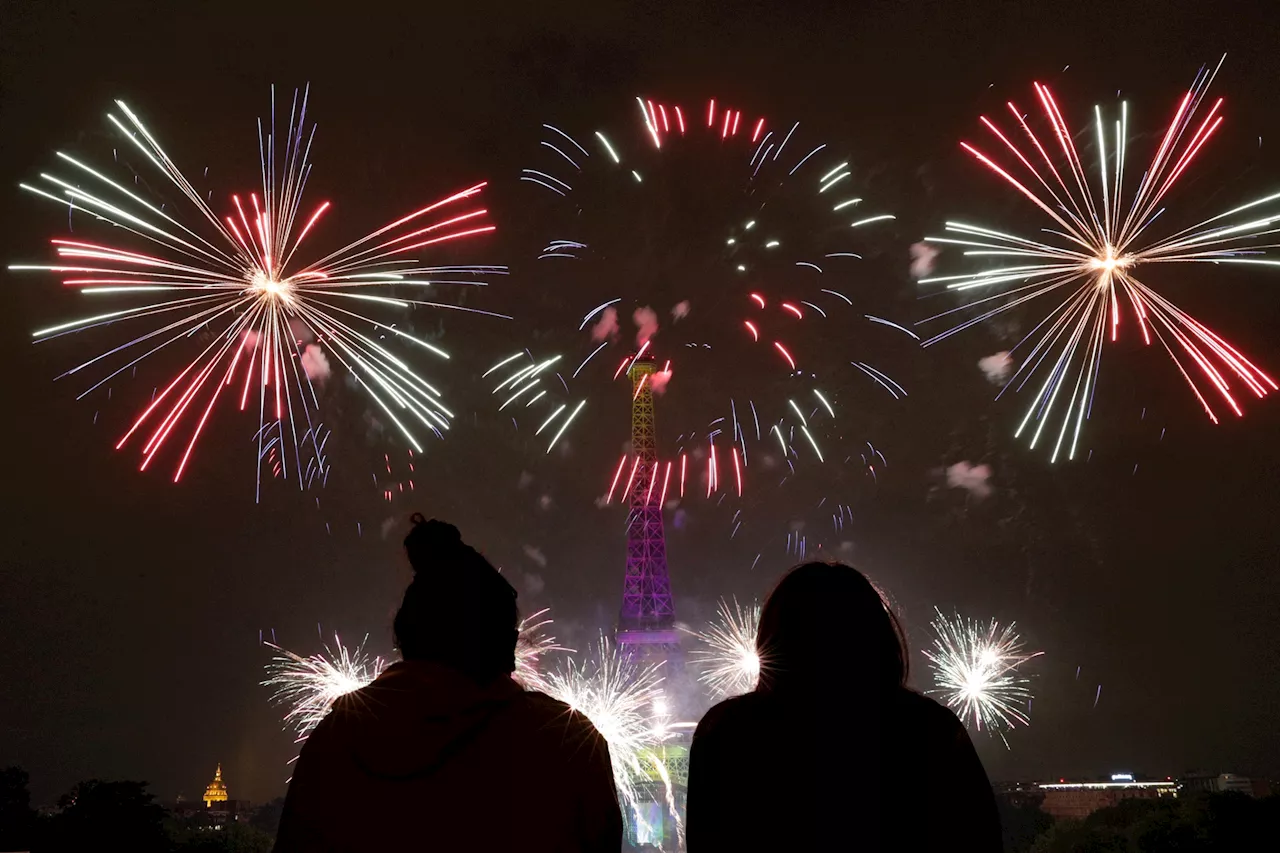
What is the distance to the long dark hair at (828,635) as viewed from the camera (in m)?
3.38

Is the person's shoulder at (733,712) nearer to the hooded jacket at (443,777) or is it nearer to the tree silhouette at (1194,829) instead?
the hooded jacket at (443,777)

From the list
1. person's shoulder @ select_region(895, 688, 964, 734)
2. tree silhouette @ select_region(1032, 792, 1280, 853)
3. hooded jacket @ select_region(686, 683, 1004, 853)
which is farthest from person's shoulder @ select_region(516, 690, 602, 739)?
tree silhouette @ select_region(1032, 792, 1280, 853)

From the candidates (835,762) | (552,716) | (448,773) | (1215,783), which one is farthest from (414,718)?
(1215,783)

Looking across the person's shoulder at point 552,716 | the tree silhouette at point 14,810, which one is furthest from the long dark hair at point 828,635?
the tree silhouette at point 14,810

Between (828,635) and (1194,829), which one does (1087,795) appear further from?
(828,635)

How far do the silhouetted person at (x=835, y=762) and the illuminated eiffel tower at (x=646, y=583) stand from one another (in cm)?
7190

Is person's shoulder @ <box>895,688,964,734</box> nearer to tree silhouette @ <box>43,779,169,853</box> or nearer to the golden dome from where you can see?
tree silhouette @ <box>43,779,169,853</box>

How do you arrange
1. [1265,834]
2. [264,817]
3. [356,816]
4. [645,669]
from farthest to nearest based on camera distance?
[264,817] → [645,669] → [1265,834] → [356,816]

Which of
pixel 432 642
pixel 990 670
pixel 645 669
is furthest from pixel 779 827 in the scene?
pixel 645 669

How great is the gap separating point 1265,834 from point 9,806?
190 ft

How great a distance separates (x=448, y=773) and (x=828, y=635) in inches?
54.3

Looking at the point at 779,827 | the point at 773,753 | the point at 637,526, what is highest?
the point at 637,526

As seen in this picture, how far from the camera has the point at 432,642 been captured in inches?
131

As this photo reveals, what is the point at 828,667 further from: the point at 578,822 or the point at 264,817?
the point at 264,817
